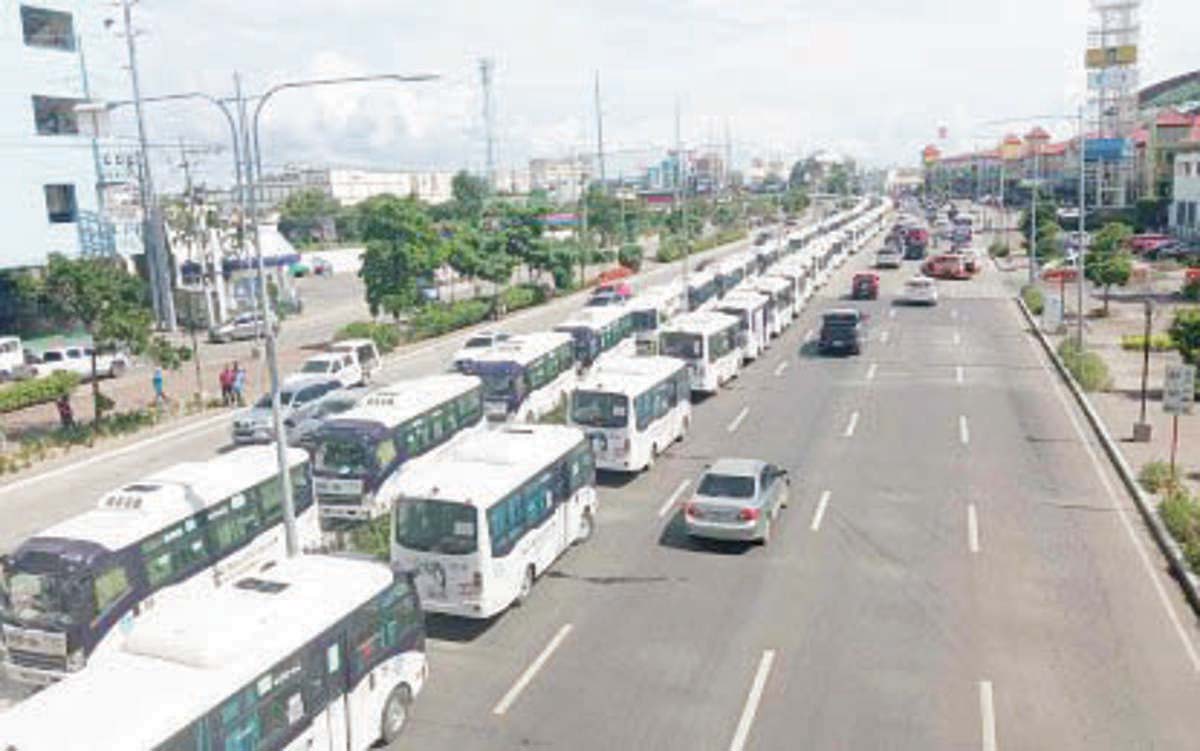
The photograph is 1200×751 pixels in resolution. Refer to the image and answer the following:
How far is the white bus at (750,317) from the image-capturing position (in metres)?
43.4

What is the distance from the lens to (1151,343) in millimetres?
42625

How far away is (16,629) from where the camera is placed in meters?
15.8

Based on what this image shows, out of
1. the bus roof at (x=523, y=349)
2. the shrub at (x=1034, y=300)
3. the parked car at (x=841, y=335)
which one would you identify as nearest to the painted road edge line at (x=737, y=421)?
the bus roof at (x=523, y=349)

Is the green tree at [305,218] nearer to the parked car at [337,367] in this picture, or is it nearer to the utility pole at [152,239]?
the utility pole at [152,239]

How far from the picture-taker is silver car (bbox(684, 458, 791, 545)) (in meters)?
21.3

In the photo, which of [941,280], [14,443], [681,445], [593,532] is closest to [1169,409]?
[681,445]

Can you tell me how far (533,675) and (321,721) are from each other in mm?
4248

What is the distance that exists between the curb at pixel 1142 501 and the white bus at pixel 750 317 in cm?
1257

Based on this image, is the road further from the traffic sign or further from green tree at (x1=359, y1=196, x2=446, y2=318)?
green tree at (x1=359, y1=196, x2=446, y2=318)

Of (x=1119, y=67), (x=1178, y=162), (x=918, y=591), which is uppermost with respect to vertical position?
(x=1119, y=67)

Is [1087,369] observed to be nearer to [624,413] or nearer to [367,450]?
[624,413]

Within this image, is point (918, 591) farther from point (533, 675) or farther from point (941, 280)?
point (941, 280)

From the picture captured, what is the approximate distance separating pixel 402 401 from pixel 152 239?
4605 cm

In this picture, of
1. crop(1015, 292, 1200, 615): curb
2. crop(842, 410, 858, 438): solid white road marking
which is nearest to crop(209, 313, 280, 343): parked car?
crop(842, 410, 858, 438): solid white road marking
